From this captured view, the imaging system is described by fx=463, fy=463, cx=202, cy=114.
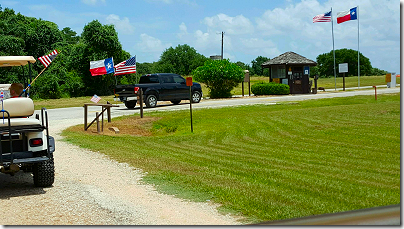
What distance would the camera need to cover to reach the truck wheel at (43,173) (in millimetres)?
7348

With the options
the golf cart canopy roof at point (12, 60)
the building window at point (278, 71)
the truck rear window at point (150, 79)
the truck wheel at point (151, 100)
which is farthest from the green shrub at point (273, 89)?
the golf cart canopy roof at point (12, 60)

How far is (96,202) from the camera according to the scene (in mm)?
6469

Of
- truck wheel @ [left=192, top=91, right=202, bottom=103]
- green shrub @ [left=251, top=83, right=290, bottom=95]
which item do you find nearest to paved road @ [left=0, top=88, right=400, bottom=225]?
truck wheel @ [left=192, top=91, right=202, bottom=103]

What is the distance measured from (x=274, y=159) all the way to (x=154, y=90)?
17578 millimetres

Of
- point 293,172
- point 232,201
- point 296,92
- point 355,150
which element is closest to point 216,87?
point 296,92

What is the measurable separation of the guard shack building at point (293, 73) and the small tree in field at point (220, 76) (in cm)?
617

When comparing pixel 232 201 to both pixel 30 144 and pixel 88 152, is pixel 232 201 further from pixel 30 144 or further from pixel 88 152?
pixel 88 152

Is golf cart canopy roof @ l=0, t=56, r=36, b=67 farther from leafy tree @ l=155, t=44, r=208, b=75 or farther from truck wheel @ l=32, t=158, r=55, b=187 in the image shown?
leafy tree @ l=155, t=44, r=208, b=75

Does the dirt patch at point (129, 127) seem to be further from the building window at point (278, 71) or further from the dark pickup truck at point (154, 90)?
the building window at point (278, 71)

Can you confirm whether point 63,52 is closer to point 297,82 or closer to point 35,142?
point 297,82

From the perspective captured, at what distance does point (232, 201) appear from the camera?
20.4 ft

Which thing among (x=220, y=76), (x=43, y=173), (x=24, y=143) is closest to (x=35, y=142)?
(x=24, y=143)

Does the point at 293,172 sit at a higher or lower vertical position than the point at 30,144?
lower

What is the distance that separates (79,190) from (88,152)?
4188mm
